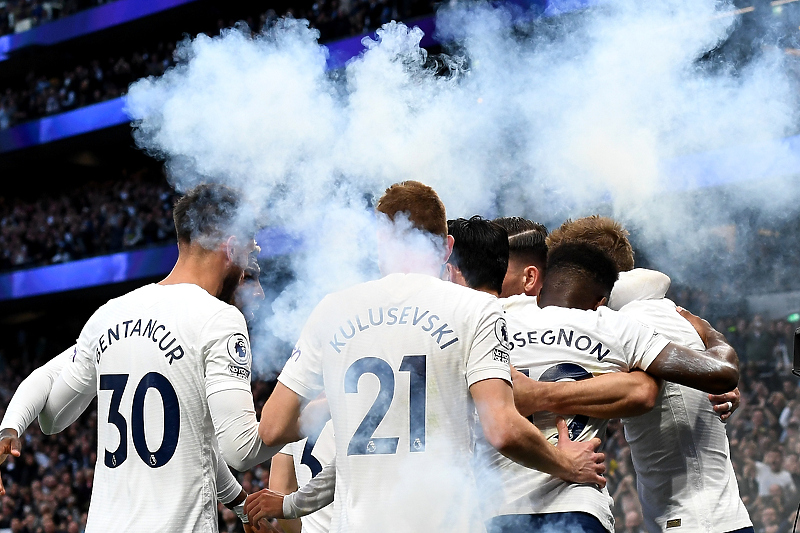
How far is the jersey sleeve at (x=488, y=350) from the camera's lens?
7.84 ft

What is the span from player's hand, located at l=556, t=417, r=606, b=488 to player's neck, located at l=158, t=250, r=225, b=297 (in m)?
1.33

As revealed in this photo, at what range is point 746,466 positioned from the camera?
785 centimetres

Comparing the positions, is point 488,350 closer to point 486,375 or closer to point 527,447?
point 486,375

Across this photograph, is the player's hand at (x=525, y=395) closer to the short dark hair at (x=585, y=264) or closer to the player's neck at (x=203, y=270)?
the short dark hair at (x=585, y=264)

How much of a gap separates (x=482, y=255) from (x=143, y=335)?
1179mm

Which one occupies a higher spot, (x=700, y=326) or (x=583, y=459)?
(x=700, y=326)

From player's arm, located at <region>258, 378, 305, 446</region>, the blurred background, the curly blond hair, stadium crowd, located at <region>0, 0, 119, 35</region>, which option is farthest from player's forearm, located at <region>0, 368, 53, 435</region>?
stadium crowd, located at <region>0, 0, 119, 35</region>

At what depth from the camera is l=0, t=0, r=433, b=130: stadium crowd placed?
1505 cm

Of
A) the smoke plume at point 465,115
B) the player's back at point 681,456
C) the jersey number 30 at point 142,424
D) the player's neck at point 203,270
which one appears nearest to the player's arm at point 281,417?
the jersey number 30 at point 142,424

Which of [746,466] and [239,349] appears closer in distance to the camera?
[239,349]

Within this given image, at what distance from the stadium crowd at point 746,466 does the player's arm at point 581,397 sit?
5713mm

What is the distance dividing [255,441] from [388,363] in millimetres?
556

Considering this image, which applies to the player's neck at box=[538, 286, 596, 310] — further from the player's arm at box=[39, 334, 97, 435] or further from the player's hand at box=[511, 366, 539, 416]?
the player's arm at box=[39, 334, 97, 435]

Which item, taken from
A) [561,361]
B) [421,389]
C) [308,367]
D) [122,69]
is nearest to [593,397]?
[561,361]
